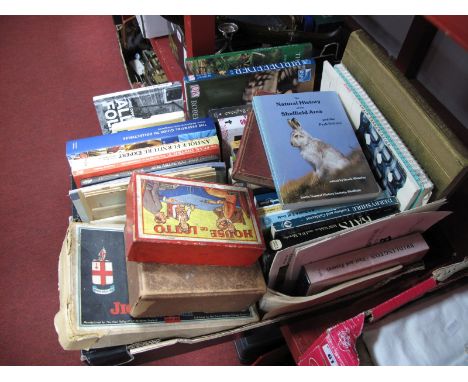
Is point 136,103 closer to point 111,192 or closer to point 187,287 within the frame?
point 111,192

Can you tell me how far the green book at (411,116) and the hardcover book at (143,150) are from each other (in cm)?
42

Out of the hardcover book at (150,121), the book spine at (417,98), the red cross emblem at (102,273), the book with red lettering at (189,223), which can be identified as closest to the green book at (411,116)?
the book spine at (417,98)

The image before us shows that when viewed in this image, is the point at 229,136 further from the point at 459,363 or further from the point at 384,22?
the point at 384,22

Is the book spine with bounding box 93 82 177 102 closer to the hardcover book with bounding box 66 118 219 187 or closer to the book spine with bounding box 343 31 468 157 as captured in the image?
the hardcover book with bounding box 66 118 219 187

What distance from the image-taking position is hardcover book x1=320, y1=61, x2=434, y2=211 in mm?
875

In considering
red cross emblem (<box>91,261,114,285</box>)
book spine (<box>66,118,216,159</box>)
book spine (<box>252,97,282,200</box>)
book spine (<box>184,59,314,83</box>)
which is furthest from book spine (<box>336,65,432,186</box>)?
red cross emblem (<box>91,261,114,285</box>)

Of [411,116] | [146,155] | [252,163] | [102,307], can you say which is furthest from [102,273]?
[411,116]

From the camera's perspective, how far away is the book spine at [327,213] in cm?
89

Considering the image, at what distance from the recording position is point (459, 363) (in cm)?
88

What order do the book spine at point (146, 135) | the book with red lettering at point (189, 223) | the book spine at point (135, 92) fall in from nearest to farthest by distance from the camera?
the book with red lettering at point (189, 223) < the book spine at point (146, 135) < the book spine at point (135, 92)

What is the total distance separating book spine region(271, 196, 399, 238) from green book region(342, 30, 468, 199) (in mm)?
110

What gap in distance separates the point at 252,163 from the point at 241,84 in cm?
29

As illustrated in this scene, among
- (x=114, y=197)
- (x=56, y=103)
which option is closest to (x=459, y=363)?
(x=114, y=197)

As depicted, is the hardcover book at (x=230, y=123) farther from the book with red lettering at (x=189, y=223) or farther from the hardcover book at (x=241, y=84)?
the book with red lettering at (x=189, y=223)
